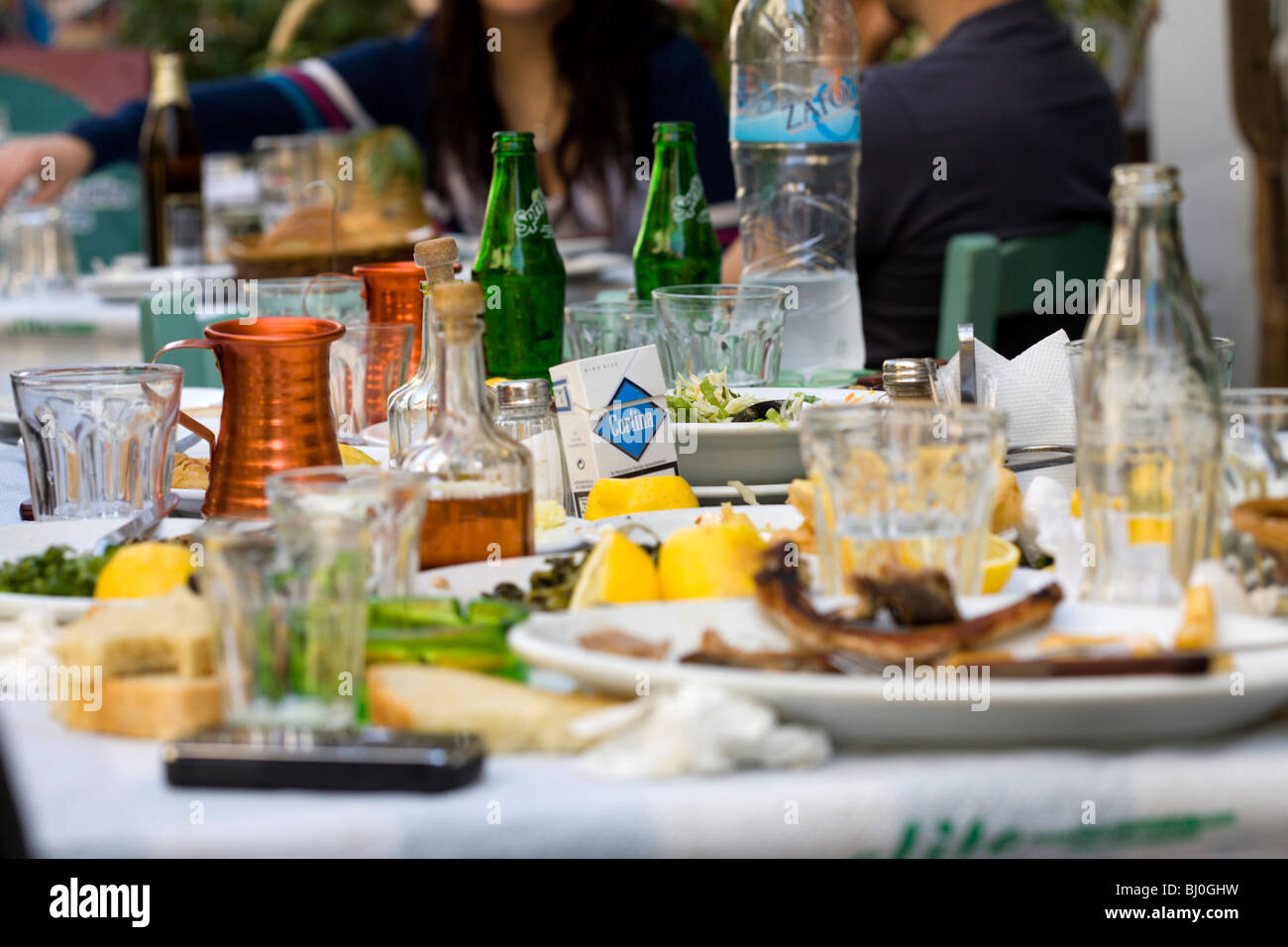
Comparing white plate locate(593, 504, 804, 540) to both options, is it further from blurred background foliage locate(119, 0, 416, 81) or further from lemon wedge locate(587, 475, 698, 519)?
blurred background foliage locate(119, 0, 416, 81)

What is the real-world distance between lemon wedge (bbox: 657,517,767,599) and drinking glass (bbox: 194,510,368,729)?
0.21 m

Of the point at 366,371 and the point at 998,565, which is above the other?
the point at 366,371

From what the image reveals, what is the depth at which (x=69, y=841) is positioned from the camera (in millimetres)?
573

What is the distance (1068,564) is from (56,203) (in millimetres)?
2933

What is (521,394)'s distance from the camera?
1101mm

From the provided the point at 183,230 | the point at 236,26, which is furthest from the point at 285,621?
the point at 236,26

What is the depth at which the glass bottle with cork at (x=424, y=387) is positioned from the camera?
1083 mm

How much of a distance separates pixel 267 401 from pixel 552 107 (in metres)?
2.32

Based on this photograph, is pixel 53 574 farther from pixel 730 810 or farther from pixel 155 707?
pixel 730 810

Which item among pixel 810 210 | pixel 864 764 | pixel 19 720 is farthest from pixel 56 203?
pixel 864 764

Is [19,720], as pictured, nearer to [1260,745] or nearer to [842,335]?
[1260,745]

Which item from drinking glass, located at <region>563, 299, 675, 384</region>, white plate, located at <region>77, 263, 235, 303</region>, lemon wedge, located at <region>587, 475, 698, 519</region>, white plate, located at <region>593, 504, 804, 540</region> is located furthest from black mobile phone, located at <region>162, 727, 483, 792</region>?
white plate, located at <region>77, 263, 235, 303</region>

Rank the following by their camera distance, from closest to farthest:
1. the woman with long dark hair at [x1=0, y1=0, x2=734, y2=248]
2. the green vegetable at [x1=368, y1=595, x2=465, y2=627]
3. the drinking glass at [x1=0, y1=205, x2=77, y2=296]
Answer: the green vegetable at [x1=368, y1=595, x2=465, y2=627], the drinking glass at [x1=0, y1=205, x2=77, y2=296], the woman with long dark hair at [x1=0, y1=0, x2=734, y2=248]

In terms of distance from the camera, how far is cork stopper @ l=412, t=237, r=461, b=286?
1.07m
